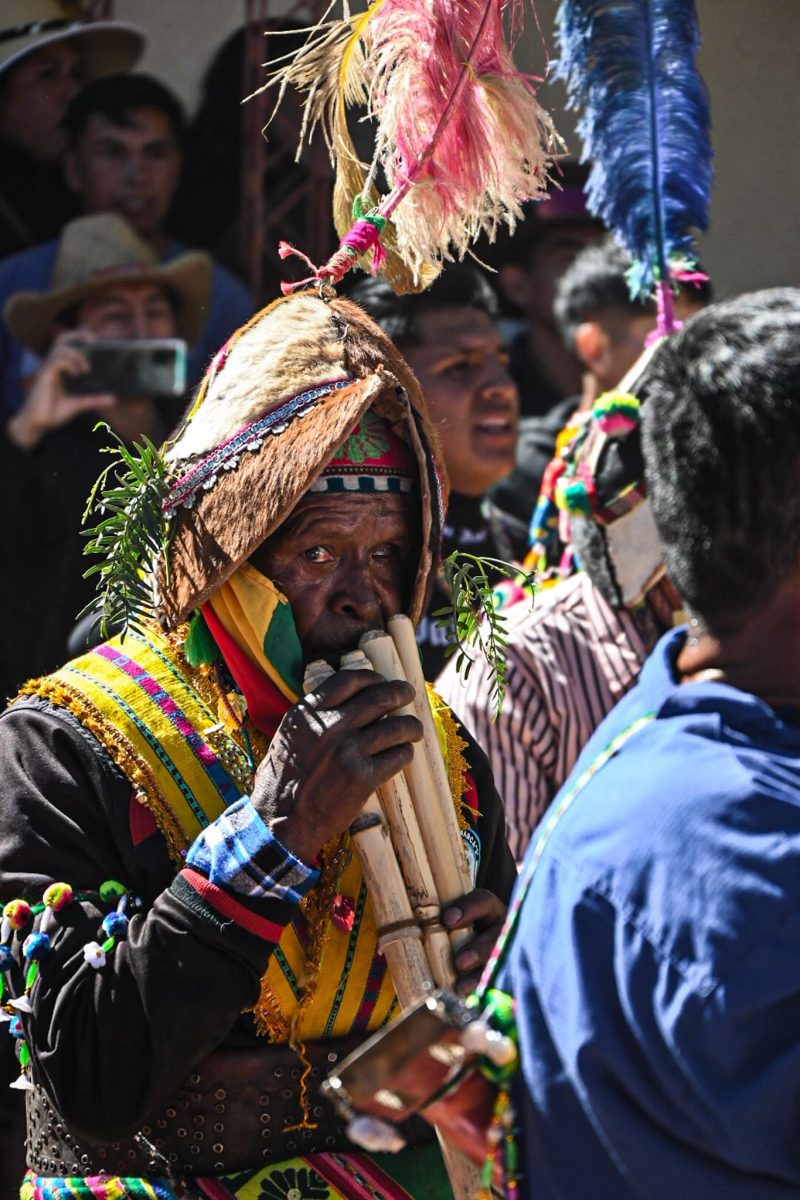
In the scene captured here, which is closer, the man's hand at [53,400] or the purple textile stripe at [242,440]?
the purple textile stripe at [242,440]

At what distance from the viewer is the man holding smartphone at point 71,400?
5.30 meters

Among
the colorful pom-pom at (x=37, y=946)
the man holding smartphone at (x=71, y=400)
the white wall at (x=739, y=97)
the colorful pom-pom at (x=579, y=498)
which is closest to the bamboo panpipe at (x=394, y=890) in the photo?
the colorful pom-pom at (x=37, y=946)

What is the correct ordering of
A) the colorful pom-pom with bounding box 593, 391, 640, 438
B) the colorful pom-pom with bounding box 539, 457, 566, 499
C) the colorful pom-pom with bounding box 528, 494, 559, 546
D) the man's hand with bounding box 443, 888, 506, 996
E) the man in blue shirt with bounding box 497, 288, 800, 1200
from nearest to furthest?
the man in blue shirt with bounding box 497, 288, 800, 1200 → the man's hand with bounding box 443, 888, 506, 996 → the colorful pom-pom with bounding box 593, 391, 640, 438 → the colorful pom-pom with bounding box 539, 457, 566, 499 → the colorful pom-pom with bounding box 528, 494, 559, 546

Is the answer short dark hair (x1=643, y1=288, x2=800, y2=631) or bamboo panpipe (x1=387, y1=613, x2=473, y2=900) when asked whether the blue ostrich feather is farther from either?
short dark hair (x1=643, y1=288, x2=800, y2=631)

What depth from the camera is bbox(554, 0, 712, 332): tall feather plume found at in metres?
4.50

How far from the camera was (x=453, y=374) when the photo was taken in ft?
18.4

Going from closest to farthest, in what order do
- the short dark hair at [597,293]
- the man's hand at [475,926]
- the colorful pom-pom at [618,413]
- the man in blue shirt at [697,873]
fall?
1. the man in blue shirt at [697,873]
2. the man's hand at [475,926]
3. the colorful pom-pom at [618,413]
4. the short dark hair at [597,293]

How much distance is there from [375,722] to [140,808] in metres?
0.39

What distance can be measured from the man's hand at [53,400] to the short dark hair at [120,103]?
71 cm

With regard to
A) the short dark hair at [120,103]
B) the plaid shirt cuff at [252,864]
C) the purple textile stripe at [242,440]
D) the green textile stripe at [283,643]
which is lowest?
the plaid shirt cuff at [252,864]

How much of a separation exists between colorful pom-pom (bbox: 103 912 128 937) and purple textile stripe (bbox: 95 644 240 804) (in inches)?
10.8

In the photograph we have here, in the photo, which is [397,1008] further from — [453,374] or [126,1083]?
[453,374]

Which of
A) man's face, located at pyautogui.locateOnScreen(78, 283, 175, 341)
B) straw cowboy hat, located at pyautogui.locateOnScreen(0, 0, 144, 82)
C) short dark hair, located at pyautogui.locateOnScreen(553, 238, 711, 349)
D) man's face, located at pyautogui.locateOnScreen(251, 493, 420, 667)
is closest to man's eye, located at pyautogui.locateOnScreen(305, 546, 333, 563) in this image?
man's face, located at pyautogui.locateOnScreen(251, 493, 420, 667)

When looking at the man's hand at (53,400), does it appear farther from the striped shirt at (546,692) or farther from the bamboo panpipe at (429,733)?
the bamboo panpipe at (429,733)
